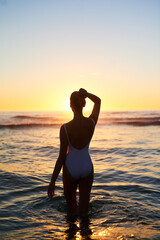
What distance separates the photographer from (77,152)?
4059mm

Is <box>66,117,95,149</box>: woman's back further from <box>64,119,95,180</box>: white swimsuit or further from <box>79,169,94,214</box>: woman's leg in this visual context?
<box>79,169,94,214</box>: woman's leg

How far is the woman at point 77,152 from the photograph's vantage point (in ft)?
12.9

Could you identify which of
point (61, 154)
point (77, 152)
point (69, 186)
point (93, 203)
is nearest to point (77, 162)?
point (77, 152)

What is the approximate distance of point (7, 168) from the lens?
9102mm

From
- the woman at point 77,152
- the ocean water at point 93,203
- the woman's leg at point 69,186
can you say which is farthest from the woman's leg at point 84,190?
the ocean water at point 93,203

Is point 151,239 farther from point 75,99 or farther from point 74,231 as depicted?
point 75,99

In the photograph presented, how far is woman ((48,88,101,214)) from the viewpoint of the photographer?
12.9 ft

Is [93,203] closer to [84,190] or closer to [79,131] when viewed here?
[84,190]

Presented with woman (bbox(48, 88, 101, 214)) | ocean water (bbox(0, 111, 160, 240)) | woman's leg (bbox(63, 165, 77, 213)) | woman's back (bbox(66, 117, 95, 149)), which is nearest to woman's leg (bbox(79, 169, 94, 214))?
woman (bbox(48, 88, 101, 214))

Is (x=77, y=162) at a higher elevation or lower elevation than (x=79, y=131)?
lower

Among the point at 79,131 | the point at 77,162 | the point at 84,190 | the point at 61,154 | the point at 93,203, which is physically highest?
the point at 79,131

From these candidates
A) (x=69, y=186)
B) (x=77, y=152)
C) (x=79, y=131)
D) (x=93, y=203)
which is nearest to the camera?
(x=79, y=131)

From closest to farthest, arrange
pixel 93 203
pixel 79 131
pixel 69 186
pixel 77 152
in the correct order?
pixel 79 131 < pixel 77 152 < pixel 69 186 < pixel 93 203

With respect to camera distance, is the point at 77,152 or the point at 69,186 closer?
the point at 77,152
